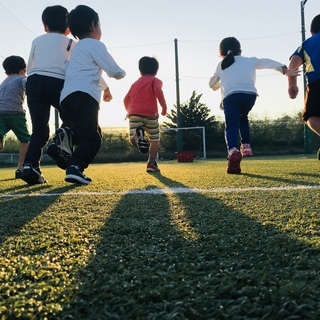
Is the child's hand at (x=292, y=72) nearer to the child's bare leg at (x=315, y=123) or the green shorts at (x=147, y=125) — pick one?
the child's bare leg at (x=315, y=123)

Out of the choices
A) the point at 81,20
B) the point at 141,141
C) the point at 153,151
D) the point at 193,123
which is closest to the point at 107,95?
the point at 81,20

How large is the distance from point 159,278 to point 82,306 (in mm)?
184

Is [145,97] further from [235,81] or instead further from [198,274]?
[198,274]

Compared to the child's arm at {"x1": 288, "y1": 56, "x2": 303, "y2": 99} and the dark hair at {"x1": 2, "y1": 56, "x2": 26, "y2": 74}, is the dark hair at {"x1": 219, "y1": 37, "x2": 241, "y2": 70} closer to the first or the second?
the child's arm at {"x1": 288, "y1": 56, "x2": 303, "y2": 99}

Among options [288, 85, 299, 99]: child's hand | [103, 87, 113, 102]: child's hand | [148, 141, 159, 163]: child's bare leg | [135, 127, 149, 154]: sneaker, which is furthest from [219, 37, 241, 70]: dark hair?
[103, 87, 113, 102]: child's hand

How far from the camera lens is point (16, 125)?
15.1ft

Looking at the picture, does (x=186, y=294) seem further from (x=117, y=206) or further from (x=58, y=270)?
(x=117, y=206)

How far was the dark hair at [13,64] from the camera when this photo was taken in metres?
4.63

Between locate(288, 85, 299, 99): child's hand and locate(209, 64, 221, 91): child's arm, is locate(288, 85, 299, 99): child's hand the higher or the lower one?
the lower one

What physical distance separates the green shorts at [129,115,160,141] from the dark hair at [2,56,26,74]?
1.45 m

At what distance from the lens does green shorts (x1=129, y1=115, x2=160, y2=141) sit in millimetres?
5195

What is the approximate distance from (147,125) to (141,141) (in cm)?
49

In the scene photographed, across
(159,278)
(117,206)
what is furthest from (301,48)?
(159,278)

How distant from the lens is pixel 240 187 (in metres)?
2.65
